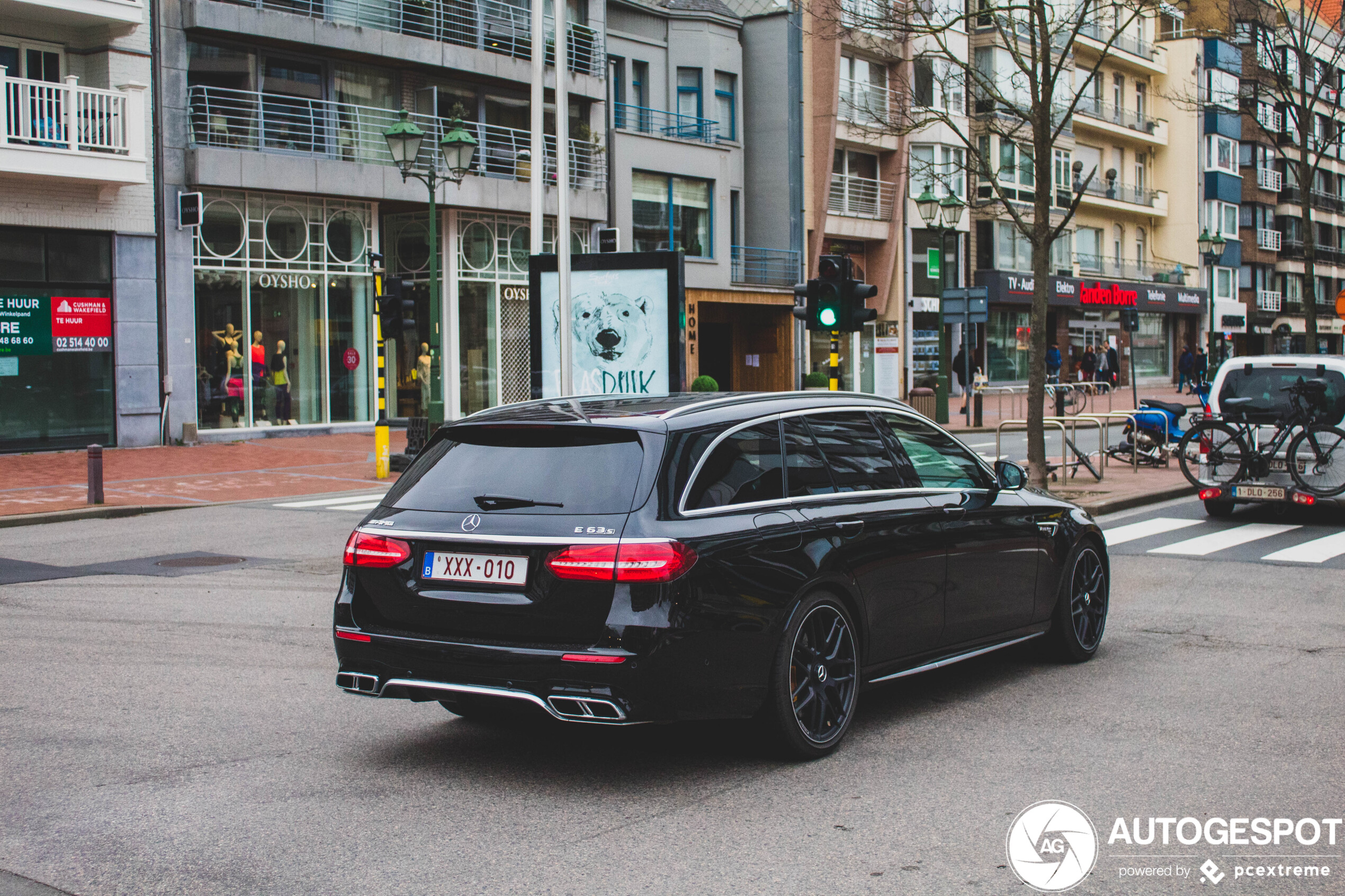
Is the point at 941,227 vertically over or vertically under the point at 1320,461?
over

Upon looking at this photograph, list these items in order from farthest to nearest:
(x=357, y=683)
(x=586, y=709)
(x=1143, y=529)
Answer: (x=1143, y=529) < (x=357, y=683) < (x=586, y=709)

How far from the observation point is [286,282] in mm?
27750

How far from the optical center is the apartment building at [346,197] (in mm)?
26172

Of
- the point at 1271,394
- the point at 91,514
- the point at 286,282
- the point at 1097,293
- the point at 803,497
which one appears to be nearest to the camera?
the point at 803,497

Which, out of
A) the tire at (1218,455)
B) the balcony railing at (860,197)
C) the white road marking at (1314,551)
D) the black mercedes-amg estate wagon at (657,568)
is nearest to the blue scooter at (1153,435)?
the tire at (1218,455)

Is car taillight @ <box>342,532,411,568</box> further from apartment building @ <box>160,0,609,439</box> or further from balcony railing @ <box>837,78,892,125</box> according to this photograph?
balcony railing @ <box>837,78,892,125</box>

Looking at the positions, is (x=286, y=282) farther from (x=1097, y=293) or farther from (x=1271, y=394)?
(x=1097, y=293)

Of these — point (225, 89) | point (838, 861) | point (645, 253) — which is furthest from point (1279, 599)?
point (225, 89)

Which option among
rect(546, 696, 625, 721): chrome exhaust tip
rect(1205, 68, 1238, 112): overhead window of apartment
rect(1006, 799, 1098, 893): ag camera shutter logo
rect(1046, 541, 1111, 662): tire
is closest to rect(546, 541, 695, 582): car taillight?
rect(546, 696, 625, 721): chrome exhaust tip

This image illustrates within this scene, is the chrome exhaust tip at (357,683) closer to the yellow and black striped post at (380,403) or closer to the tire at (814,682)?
the tire at (814,682)

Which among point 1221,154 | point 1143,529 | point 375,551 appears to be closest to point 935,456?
point 375,551

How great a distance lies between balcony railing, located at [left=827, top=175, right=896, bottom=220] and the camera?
142 feet

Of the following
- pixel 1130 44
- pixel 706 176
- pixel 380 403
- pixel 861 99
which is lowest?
pixel 380 403

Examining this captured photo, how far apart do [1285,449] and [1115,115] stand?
1896 inches
